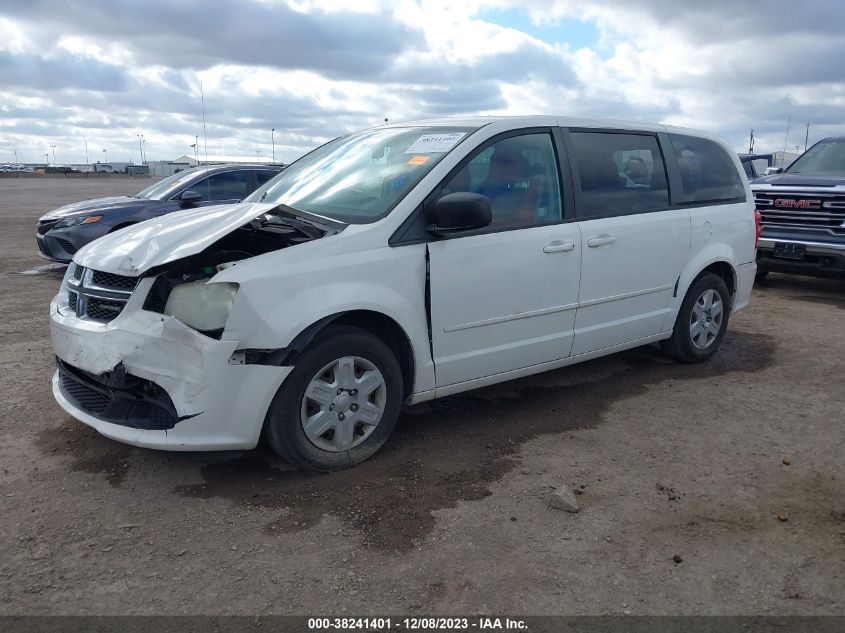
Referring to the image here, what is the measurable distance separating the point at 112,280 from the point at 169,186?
23.1 ft

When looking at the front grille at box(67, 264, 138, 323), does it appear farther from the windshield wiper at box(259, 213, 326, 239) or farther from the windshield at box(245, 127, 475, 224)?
the windshield at box(245, 127, 475, 224)

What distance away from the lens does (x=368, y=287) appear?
3785mm

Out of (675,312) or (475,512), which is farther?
(675,312)

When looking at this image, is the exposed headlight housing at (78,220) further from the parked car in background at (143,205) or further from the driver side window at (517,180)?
the driver side window at (517,180)

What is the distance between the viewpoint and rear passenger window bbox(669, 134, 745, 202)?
5.69m

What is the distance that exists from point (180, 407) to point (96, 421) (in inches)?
22.0

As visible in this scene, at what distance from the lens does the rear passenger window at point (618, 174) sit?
4887 mm

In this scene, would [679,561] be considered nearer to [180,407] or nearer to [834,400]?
[180,407]

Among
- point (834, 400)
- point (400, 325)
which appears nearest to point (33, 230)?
point (400, 325)

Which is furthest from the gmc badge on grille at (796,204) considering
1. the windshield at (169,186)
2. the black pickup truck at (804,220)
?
the windshield at (169,186)

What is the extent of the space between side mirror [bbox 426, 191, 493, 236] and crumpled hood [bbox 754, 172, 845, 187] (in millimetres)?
6989

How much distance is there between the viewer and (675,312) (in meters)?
5.68

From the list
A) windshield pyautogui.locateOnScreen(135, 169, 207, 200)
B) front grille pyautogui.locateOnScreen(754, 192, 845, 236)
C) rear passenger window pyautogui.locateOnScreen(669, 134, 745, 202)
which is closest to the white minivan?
rear passenger window pyautogui.locateOnScreen(669, 134, 745, 202)

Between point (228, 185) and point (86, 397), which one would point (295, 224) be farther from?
point (228, 185)
